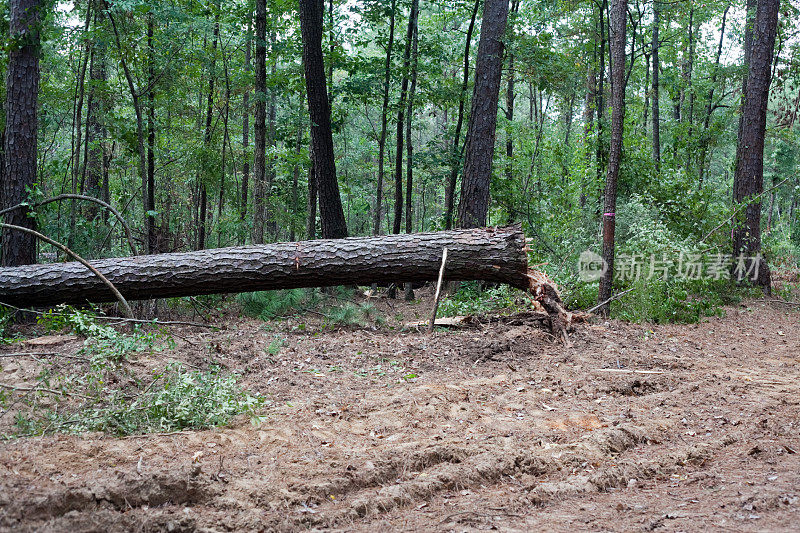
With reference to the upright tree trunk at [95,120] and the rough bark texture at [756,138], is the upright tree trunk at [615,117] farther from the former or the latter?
the upright tree trunk at [95,120]

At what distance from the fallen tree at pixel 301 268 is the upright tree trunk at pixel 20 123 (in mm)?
1063

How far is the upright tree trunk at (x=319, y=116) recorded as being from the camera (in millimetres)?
11609

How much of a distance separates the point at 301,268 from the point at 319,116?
5.00 m

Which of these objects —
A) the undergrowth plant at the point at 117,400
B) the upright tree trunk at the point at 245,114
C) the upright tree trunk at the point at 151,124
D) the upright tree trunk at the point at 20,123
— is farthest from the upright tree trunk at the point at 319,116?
the undergrowth plant at the point at 117,400

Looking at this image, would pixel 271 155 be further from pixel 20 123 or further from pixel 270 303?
pixel 20 123

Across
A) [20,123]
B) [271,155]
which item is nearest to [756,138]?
[271,155]

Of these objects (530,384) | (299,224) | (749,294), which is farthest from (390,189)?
(530,384)

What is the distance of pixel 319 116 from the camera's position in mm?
11742

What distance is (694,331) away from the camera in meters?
8.91

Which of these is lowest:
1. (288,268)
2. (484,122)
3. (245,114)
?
(288,268)

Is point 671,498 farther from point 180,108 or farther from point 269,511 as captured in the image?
point 180,108

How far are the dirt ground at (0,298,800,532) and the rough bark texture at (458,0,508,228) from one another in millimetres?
4736

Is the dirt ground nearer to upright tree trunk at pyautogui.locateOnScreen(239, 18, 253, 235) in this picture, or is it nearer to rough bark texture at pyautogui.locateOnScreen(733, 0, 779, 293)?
rough bark texture at pyautogui.locateOnScreen(733, 0, 779, 293)

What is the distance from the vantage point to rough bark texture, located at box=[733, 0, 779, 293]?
12.2 metres
